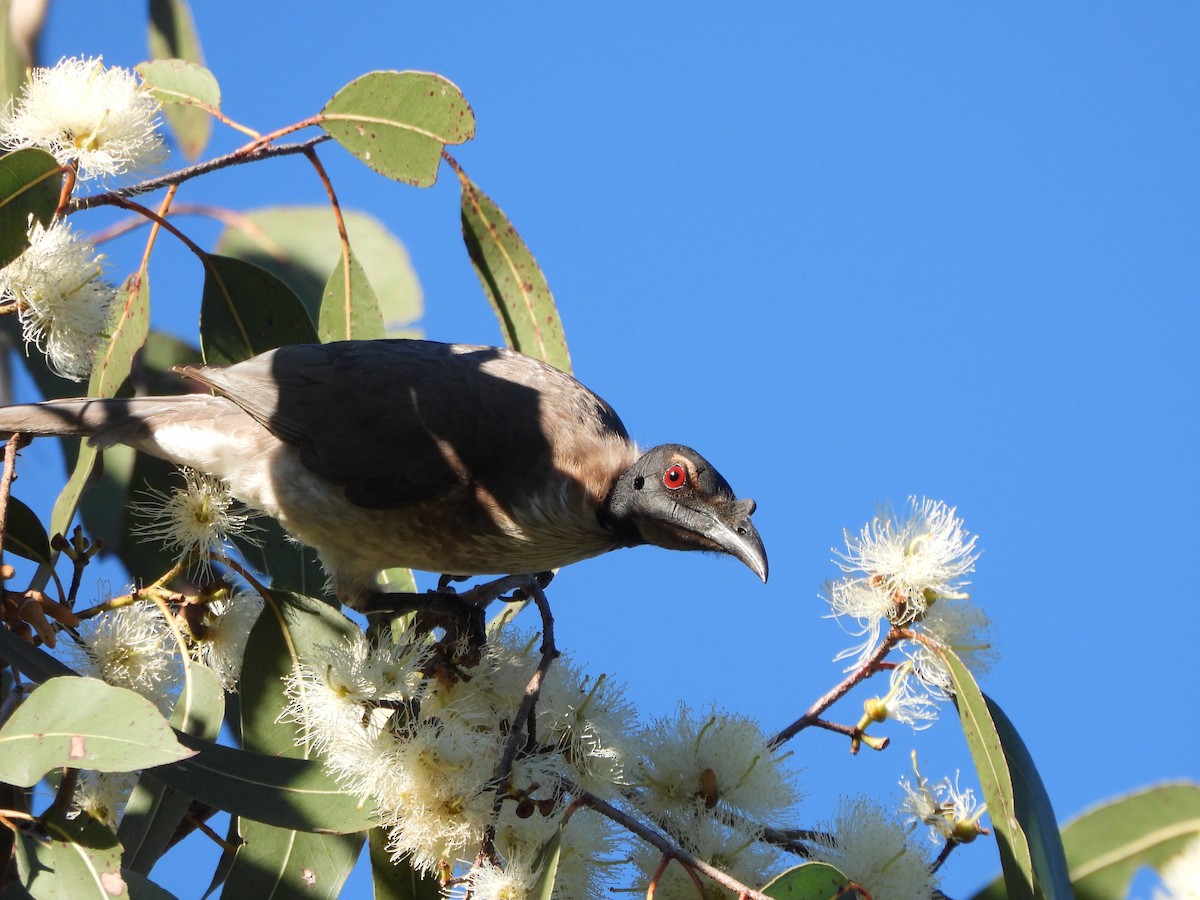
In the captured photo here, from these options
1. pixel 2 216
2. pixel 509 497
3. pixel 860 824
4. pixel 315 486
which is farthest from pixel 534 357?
pixel 860 824

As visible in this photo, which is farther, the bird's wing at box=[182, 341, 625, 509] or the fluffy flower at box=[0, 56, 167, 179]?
the bird's wing at box=[182, 341, 625, 509]

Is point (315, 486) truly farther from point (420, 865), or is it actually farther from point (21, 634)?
point (420, 865)

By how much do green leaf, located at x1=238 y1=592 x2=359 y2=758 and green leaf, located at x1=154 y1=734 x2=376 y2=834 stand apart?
306 millimetres

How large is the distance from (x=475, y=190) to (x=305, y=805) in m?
1.88

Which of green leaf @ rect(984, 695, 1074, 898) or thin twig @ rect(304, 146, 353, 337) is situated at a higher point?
thin twig @ rect(304, 146, 353, 337)

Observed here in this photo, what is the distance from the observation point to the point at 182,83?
3332mm

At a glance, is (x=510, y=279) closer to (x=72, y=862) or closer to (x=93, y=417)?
(x=93, y=417)

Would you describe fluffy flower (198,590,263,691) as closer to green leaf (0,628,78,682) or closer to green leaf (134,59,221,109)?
green leaf (0,628,78,682)

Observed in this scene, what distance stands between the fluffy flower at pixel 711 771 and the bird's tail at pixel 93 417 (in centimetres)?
166

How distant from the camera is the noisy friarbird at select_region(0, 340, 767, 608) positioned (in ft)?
10.5

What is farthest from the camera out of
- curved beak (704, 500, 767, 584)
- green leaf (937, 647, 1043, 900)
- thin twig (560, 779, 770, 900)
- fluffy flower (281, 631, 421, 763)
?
curved beak (704, 500, 767, 584)

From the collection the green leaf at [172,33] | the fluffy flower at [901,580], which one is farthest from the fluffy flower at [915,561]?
the green leaf at [172,33]

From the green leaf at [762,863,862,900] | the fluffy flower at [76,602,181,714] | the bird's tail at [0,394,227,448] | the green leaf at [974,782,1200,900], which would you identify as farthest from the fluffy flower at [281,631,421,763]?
the green leaf at [974,782,1200,900]

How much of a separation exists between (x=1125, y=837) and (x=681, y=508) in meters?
1.23
